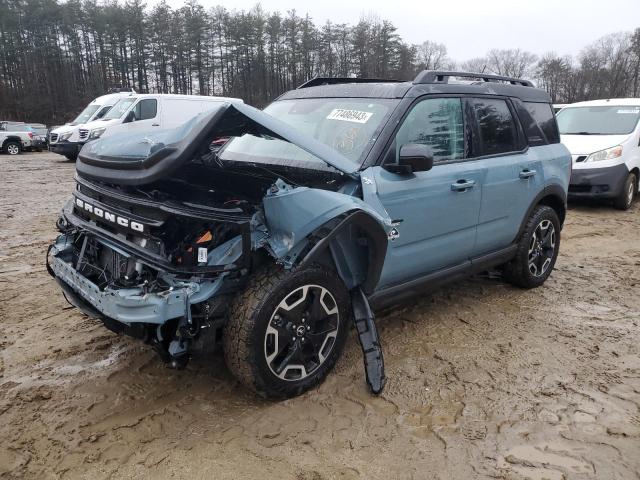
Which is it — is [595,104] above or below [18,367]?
above

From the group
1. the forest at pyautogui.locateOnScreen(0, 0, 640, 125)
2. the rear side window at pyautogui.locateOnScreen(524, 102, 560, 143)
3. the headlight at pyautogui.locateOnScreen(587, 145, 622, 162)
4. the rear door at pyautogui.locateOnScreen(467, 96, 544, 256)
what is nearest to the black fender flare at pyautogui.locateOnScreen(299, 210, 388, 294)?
the rear door at pyautogui.locateOnScreen(467, 96, 544, 256)

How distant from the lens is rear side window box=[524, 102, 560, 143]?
14.9 feet

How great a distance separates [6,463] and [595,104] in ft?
37.1

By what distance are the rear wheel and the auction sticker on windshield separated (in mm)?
24024

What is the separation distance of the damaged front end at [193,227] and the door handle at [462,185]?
923 millimetres

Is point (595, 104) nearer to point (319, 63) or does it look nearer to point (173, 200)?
point (173, 200)

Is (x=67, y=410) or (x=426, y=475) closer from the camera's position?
(x=426, y=475)

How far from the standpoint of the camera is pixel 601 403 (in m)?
2.94

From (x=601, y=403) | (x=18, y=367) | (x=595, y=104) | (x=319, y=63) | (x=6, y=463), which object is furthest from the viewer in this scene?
(x=319, y=63)

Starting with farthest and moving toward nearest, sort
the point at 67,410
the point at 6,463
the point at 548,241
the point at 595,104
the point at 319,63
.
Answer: the point at 319,63 < the point at 595,104 < the point at 548,241 < the point at 67,410 < the point at 6,463

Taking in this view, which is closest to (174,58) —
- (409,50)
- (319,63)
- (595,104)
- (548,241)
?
(319,63)

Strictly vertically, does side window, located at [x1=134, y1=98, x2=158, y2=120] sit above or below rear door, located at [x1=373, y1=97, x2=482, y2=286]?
above

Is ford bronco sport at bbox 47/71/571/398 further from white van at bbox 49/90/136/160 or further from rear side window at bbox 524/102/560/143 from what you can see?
white van at bbox 49/90/136/160

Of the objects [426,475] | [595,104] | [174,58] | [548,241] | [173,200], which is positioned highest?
[174,58]
